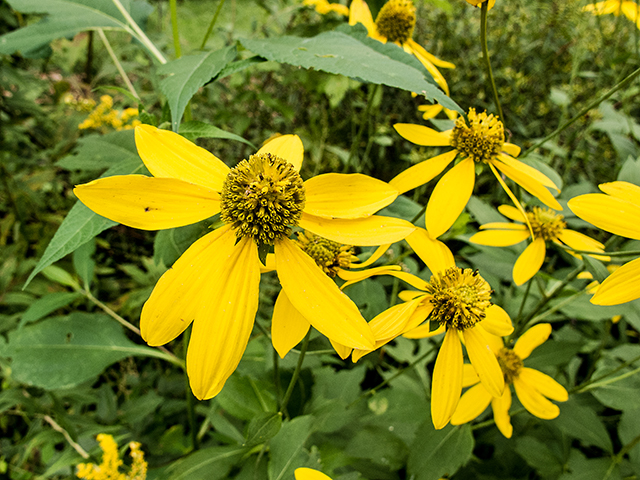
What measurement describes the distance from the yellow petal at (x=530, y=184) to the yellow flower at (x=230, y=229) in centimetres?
36

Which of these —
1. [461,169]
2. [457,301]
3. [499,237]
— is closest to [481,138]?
[461,169]

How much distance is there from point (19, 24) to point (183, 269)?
1.98m

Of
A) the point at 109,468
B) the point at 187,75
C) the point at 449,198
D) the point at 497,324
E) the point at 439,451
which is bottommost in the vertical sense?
the point at 109,468

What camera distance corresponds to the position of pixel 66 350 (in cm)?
111

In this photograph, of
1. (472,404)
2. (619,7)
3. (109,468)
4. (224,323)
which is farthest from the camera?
(619,7)

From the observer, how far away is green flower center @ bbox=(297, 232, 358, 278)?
0.74 meters

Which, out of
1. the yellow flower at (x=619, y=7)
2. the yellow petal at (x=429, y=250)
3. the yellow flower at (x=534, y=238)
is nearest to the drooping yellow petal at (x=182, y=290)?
the yellow petal at (x=429, y=250)

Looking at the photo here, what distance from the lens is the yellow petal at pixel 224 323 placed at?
0.55 m

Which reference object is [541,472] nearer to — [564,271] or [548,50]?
[564,271]

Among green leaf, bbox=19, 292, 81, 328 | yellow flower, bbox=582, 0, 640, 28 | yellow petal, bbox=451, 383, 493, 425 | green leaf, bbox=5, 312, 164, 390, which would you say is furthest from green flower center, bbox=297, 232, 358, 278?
yellow flower, bbox=582, 0, 640, 28

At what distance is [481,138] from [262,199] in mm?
524

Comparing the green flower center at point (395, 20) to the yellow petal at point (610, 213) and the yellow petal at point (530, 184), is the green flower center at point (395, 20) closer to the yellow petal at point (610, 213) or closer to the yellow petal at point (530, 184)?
the yellow petal at point (530, 184)

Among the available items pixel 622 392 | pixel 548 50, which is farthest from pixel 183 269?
pixel 548 50

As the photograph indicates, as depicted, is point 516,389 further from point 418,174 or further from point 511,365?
point 418,174
